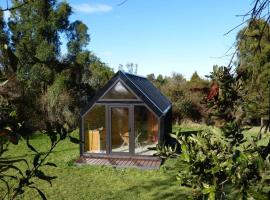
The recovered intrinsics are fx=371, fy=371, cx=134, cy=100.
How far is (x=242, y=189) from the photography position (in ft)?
4.22

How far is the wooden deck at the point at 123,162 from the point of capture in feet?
39.9

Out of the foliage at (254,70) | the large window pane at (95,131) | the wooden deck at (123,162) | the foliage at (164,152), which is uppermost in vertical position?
the foliage at (254,70)

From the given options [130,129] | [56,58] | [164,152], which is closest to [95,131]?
[130,129]

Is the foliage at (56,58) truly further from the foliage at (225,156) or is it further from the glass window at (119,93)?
the foliage at (225,156)

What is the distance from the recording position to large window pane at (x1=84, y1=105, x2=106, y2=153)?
13883mm

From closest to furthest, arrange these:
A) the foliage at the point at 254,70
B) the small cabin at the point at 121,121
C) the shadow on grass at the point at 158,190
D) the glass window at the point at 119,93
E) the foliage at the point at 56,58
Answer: the foliage at the point at 254,70 → the shadow on grass at the point at 158,190 → the small cabin at the point at 121,121 → the glass window at the point at 119,93 → the foliage at the point at 56,58

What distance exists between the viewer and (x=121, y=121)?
13719 millimetres

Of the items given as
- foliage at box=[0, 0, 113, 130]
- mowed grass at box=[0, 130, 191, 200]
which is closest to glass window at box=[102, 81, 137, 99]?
mowed grass at box=[0, 130, 191, 200]

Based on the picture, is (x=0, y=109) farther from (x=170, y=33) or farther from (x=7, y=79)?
(x=170, y=33)

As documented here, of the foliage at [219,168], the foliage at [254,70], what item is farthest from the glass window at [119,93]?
the foliage at [219,168]

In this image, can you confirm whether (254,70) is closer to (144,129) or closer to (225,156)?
(225,156)

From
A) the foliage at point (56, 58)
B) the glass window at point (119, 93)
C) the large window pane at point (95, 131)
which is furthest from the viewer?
the foliage at point (56, 58)

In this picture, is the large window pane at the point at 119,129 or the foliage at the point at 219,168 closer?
the foliage at the point at 219,168

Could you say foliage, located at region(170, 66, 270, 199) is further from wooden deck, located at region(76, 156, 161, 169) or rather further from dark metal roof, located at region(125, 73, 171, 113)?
dark metal roof, located at region(125, 73, 171, 113)
